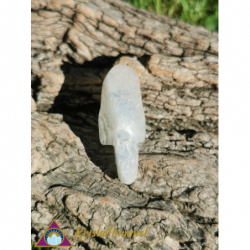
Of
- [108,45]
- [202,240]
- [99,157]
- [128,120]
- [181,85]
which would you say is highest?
[108,45]

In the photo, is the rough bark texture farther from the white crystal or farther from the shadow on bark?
the white crystal

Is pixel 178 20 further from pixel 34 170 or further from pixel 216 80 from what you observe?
pixel 34 170

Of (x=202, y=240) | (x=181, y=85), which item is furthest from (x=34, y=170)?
(x=181, y=85)

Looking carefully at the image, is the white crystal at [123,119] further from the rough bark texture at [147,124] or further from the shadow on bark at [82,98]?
the shadow on bark at [82,98]

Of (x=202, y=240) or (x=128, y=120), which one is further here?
(x=128, y=120)

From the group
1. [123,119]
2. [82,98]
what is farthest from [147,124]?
[82,98]

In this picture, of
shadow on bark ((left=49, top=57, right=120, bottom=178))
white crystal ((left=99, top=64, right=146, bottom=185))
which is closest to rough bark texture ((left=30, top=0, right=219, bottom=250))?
shadow on bark ((left=49, top=57, right=120, bottom=178))
